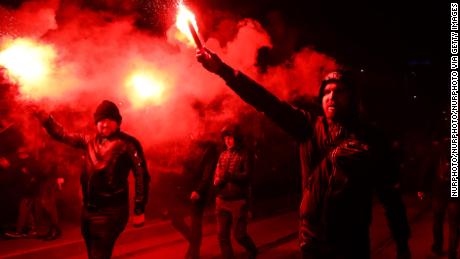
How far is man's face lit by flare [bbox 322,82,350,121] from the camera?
3158 mm

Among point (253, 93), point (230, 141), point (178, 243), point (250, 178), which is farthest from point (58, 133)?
point (178, 243)

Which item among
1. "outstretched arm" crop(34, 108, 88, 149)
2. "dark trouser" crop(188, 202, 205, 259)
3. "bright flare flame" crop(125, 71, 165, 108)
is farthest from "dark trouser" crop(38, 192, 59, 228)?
"outstretched arm" crop(34, 108, 88, 149)

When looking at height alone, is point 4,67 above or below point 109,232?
above

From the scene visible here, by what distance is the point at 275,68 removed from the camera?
8812mm

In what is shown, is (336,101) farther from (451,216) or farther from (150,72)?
(150,72)

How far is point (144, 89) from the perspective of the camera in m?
9.01

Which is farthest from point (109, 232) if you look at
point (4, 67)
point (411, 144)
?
point (411, 144)

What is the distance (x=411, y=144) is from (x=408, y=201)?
46.6ft

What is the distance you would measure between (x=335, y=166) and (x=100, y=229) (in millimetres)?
2757

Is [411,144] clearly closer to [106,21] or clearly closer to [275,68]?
[275,68]

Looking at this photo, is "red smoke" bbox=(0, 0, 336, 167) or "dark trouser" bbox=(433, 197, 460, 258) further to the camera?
"red smoke" bbox=(0, 0, 336, 167)

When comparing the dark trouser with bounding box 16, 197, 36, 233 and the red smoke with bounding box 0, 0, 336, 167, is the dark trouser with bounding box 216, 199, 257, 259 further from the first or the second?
the dark trouser with bounding box 16, 197, 36, 233

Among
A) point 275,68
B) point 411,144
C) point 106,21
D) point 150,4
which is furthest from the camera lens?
point 411,144

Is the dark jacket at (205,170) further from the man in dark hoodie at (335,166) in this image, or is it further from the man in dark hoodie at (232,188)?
the man in dark hoodie at (335,166)
